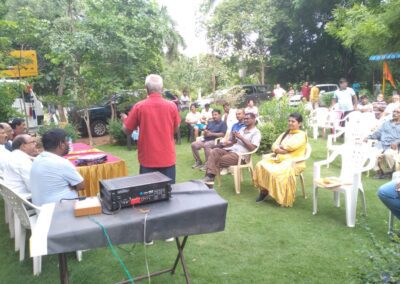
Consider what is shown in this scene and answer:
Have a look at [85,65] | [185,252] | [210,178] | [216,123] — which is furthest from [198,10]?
[185,252]

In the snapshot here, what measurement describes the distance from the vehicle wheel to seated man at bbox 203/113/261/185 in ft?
23.3

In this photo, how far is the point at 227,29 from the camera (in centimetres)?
2175

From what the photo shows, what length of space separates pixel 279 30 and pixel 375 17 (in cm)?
1435

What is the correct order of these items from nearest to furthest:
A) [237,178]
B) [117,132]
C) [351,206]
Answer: [351,206], [237,178], [117,132]

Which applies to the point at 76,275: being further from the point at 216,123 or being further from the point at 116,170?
the point at 216,123

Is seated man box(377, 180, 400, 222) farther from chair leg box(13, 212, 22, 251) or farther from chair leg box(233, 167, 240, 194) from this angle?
chair leg box(13, 212, 22, 251)

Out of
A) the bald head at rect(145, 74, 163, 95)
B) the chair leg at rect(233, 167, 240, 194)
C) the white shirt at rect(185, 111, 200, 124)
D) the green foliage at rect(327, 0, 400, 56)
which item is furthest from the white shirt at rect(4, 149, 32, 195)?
the green foliage at rect(327, 0, 400, 56)

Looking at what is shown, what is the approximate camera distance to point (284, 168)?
4.90 m

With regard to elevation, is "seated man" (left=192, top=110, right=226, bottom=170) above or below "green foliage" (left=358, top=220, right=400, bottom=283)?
above

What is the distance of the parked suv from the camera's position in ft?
36.7

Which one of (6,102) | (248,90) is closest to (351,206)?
(6,102)

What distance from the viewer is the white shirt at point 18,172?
12.5ft

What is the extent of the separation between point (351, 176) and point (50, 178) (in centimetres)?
350

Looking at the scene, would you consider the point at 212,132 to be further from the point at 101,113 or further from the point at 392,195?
the point at 101,113
